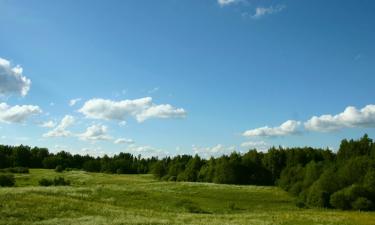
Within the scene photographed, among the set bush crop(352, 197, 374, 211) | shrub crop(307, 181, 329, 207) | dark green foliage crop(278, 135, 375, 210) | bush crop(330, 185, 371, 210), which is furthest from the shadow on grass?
bush crop(352, 197, 374, 211)

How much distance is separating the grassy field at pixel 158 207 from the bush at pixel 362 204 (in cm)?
848

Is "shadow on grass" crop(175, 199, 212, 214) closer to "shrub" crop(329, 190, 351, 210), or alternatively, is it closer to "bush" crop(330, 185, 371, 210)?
"shrub" crop(329, 190, 351, 210)

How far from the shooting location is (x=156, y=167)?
15825cm

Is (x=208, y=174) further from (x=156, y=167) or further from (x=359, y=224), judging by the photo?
(x=359, y=224)

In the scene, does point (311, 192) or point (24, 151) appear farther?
point (24, 151)

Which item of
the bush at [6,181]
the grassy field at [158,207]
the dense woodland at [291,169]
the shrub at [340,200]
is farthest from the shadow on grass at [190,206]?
the bush at [6,181]

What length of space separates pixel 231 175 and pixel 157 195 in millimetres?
52657

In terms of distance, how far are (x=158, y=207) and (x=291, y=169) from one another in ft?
179

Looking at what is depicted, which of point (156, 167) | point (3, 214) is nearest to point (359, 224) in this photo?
point (3, 214)

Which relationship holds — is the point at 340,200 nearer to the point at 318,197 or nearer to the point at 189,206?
the point at 318,197

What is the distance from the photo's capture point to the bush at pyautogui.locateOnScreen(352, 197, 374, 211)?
79200 mm

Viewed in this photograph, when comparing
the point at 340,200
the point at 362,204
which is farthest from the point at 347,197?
the point at 362,204

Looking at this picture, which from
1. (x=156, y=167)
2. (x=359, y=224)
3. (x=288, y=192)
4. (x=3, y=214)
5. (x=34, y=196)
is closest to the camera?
(x=3, y=214)

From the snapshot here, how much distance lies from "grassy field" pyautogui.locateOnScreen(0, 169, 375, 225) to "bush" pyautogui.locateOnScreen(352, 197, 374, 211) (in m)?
8.48
